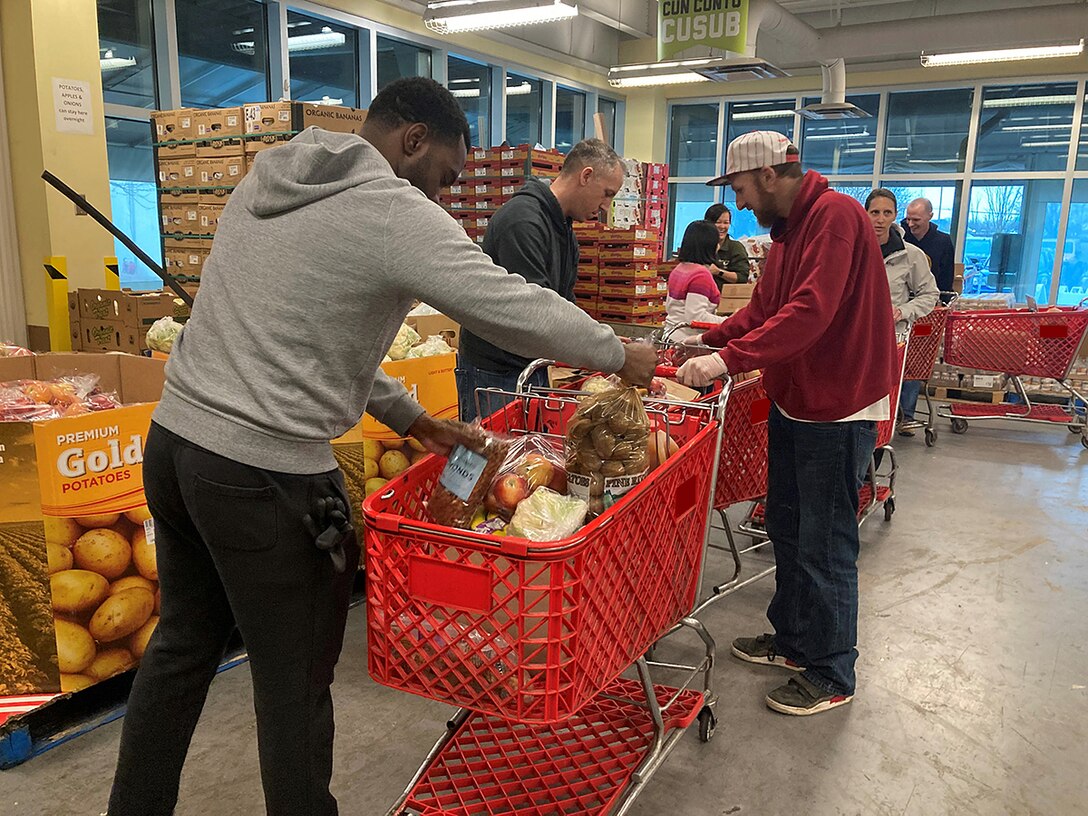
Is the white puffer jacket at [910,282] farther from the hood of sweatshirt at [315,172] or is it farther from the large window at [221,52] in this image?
the large window at [221,52]

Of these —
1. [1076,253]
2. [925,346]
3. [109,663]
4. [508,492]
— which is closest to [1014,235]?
[1076,253]

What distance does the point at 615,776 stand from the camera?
2.12 m

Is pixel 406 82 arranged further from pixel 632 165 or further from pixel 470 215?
pixel 632 165

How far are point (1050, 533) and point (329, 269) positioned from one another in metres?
4.29

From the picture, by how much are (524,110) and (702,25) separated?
433 centimetres

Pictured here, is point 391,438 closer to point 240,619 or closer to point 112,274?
point 240,619

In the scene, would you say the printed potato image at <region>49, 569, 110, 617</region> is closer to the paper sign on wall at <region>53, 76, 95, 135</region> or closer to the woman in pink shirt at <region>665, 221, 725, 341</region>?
the woman in pink shirt at <region>665, 221, 725, 341</region>

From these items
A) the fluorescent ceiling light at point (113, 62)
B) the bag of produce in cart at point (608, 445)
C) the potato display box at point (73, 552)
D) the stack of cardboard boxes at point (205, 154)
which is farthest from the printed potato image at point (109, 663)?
the fluorescent ceiling light at point (113, 62)

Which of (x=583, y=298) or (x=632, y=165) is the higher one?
(x=632, y=165)

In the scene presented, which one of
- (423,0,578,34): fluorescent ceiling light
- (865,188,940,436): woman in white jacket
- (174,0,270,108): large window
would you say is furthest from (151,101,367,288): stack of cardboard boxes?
(865,188,940,436): woman in white jacket

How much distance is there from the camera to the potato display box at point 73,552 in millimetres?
2266

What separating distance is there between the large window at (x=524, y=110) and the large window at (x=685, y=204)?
2938 millimetres

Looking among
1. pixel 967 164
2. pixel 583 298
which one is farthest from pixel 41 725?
pixel 967 164

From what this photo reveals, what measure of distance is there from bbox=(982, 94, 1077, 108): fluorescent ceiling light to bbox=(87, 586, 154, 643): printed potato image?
1222 centimetres
